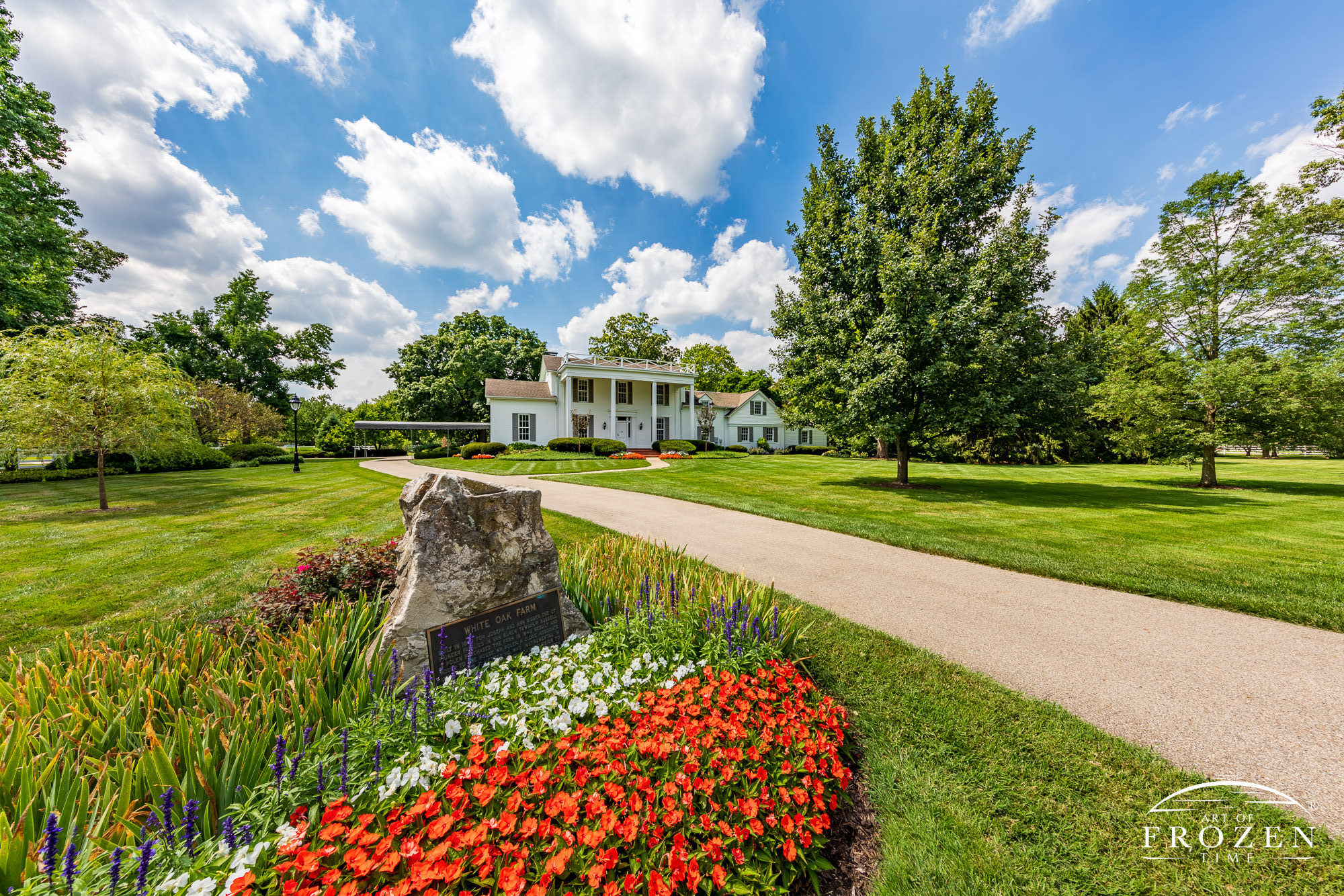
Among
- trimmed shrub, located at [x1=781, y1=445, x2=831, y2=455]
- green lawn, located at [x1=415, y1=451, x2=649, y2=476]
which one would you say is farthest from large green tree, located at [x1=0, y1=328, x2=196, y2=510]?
trimmed shrub, located at [x1=781, y1=445, x2=831, y2=455]

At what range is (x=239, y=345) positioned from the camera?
32375mm

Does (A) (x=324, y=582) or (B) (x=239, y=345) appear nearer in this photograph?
(A) (x=324, y=582)

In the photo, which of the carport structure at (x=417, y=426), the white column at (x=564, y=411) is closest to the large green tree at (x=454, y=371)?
the carport structure at (x=417, y=426)

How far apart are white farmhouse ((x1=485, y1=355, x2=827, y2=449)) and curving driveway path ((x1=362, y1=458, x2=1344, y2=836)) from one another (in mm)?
23547

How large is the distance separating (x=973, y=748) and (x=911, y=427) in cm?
1087

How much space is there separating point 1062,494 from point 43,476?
111ft

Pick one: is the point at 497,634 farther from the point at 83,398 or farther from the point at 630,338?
the point at 630,338

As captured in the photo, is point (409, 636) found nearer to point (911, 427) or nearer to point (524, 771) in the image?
point (524, 771)

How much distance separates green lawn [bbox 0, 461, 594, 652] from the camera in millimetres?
4387

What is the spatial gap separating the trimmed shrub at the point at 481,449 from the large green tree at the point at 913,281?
61.9 ft

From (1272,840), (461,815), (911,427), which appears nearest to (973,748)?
(1272,840)

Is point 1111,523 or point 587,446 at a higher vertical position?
point 587,446

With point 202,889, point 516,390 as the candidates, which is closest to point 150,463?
point 516,390

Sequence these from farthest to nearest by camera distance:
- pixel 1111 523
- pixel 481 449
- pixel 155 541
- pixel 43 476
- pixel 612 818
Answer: pixel 481 449 < pixel 43 476 < pixel 1111 523 < pixel 155 541 < pixel 612 818
